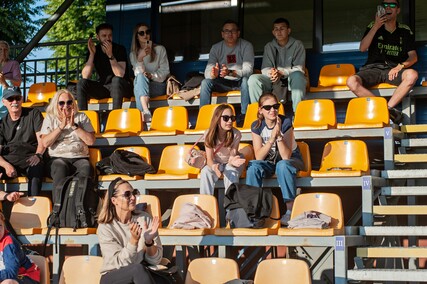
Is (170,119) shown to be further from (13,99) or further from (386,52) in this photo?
(386,52)

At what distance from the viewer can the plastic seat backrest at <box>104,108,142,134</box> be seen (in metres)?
10.4

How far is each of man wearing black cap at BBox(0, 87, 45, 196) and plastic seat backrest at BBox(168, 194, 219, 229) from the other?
5.69 feet

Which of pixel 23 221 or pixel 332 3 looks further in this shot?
pixel 332 3

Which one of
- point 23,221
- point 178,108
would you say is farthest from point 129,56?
point 23,221

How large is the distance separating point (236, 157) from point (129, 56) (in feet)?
12.3

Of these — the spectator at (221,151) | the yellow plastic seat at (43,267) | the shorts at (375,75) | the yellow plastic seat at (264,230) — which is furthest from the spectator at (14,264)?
the shorts at (375,75)

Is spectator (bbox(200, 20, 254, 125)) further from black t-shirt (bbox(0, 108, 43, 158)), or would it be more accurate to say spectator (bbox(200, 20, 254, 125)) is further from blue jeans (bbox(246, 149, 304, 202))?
black t-shirt (bbox(0, 108, 43, 158))

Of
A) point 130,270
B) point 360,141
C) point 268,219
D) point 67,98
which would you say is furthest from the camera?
point 67,98

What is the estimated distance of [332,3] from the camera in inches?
454

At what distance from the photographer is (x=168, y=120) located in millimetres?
10422

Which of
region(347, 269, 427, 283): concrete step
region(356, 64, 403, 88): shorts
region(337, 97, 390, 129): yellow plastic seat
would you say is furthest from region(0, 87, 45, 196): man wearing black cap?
region(347, 269, 427, 283): concrete step

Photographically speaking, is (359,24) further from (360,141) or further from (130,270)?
(130,270)

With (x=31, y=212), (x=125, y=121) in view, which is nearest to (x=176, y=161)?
(x=125, y=121)

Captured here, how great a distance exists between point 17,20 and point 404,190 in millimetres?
21662
